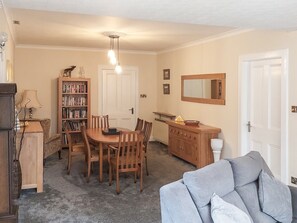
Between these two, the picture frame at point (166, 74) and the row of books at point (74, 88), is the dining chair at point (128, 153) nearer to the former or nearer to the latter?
the row of books at point (74, 88)

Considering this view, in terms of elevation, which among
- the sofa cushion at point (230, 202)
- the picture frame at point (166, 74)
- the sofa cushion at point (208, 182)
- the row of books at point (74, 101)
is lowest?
the sofa cushion at point (230, 202)

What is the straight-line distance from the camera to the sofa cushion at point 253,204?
2.46 m

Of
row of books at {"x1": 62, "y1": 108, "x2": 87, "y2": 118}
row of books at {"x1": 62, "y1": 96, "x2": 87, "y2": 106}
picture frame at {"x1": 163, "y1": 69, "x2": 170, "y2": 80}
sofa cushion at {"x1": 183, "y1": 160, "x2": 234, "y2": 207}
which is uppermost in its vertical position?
picture frame at {"x1": 163, "y1": 69, "x2": 170, "y2": 80}

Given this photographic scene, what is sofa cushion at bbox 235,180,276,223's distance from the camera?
2.46m

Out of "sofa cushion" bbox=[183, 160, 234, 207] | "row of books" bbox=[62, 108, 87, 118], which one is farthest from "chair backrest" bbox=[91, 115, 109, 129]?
"sofa cushion" bbox=[183, 160, 234, 207]

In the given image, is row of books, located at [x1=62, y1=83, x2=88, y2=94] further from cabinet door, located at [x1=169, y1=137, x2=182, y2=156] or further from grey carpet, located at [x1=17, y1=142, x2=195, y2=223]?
cabinet door, located at [x1=169, y1=137, x2=182, y2=156]

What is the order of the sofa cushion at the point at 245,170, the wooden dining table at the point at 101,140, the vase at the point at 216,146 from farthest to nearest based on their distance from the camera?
the vase at the point at 216,146 < the wooden dining table at the point at 101,140 < the sofa cushion at the point at 245,170

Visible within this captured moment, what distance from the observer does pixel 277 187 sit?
8.57 feet

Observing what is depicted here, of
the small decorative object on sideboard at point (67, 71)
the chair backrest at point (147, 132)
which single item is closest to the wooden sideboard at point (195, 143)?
the chair backrest at point (147, 132)

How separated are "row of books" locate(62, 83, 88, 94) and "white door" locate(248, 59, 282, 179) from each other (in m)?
4.11

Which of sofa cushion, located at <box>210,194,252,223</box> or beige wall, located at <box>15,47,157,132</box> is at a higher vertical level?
beige wall, located at <box>15,47,157,132</box>

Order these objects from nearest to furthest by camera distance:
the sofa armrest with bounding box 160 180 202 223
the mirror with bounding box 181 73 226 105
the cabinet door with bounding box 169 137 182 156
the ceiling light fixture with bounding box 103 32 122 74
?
the sofa armrest with bounding box 160 180 202 223 < the ceiling light fixture with bounding box 103 32 122 74 < the mirror with bounding box 181 73 226 105 < the cabinet door with bounding box 169 137 182 156

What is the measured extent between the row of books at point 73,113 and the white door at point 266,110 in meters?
4.13

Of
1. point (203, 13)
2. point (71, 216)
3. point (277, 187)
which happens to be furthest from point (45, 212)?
point (203, 13)
